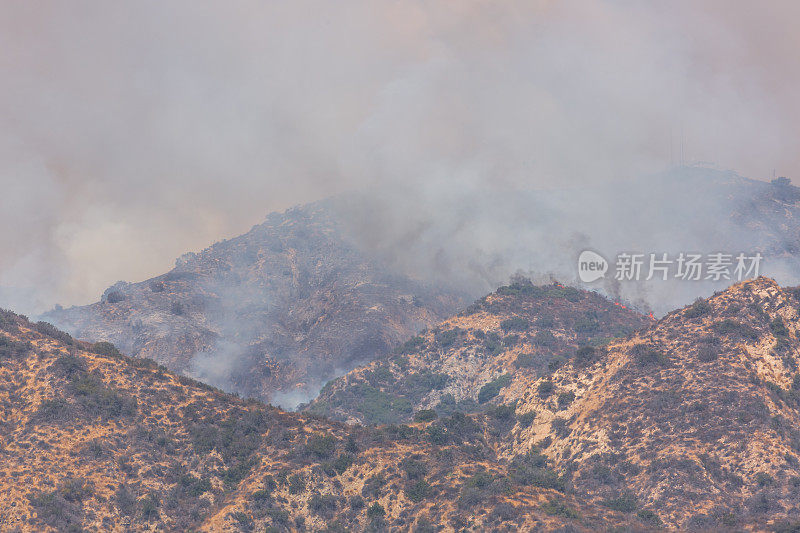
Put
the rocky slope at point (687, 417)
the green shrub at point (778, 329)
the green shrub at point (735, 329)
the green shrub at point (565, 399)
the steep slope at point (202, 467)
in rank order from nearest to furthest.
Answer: the steep slope at point (202, 467)
the rocky slope at point (687, 417)
the green shrub at point (735, 329)
the green shrub at point (778, 329)
the green shrub at point (565, 399)

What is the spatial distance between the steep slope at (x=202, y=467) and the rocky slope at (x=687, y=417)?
32.2 feet

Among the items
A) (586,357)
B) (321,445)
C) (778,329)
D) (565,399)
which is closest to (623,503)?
(565,399)

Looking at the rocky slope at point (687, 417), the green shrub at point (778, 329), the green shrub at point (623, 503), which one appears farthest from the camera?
the green shrub at point (778, 329)

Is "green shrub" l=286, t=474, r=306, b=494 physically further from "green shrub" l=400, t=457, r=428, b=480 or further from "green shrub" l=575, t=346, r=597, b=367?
"green shrub" l=575, t=346, r=597, b=367

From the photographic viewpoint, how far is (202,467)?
5354 inches

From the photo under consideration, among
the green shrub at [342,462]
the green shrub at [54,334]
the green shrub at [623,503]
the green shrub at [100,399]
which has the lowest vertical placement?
the green shrub at [623,503]

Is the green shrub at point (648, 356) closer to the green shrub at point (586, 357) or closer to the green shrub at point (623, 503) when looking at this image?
the green shrub at point (586, 357)

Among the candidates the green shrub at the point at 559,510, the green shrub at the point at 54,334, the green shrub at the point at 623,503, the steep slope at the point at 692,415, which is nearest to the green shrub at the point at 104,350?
the green shrub at the point at 54,334

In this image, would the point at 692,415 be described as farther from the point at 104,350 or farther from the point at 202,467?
the point at 104,350

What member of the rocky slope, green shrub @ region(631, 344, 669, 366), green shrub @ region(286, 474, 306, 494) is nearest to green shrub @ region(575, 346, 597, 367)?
the rocky slope

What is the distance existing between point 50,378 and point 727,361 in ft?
348

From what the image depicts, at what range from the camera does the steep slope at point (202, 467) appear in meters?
118

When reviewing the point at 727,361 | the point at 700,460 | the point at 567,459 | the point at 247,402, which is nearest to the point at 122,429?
the point at 247,402

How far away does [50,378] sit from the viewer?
139500 mm
